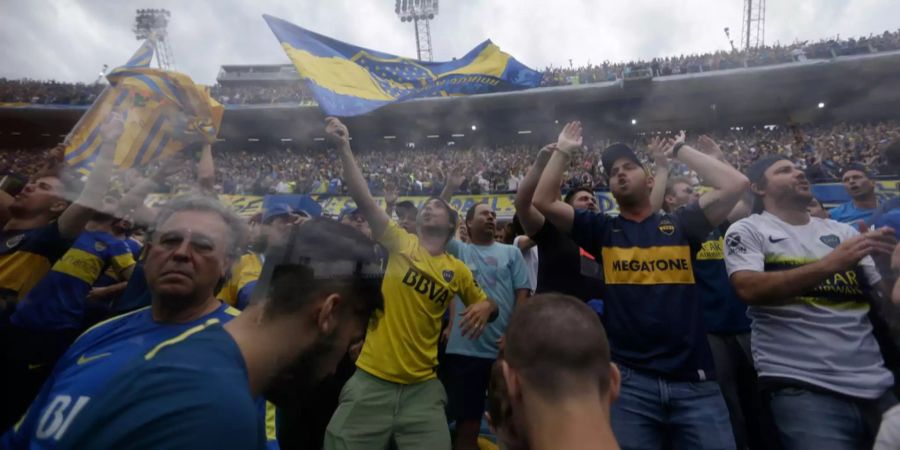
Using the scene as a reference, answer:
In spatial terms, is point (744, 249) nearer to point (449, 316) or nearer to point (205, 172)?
point (449, 316)

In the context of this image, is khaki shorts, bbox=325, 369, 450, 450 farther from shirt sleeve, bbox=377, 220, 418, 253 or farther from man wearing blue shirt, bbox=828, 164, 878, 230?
man wearing blue shirt, bbox=828, 164, 878, 230

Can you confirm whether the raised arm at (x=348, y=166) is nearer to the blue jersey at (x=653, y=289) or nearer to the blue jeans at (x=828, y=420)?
the blue jersey at (x=653, y=289)

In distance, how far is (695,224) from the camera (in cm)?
245

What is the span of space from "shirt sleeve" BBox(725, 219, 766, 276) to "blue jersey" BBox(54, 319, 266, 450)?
2132 mm

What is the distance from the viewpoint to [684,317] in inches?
87.4

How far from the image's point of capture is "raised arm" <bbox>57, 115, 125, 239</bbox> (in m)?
2.28

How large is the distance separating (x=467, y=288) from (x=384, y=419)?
3.03 ft

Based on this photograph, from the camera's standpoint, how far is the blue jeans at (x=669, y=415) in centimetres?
208

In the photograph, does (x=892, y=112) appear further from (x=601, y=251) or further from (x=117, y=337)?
(x=117, y=337)

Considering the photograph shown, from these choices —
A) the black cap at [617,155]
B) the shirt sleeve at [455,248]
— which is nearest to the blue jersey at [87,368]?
the shirt sleeve at [455,248]

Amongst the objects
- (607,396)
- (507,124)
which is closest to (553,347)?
(607,396)

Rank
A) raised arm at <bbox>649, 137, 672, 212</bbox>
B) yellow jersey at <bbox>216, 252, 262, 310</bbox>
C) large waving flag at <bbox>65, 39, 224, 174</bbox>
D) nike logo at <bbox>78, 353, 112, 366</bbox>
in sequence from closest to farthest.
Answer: nike logo at <bbox>78, 353, 112, 366</bbox> → yellow jersey at <bbox>216, 252, 262, 310</bbox> → large waving flag at <bbox>65, 39, 224, 174</bbox> → raised arm at <bbox>649, 137, 672, 212</bbox>

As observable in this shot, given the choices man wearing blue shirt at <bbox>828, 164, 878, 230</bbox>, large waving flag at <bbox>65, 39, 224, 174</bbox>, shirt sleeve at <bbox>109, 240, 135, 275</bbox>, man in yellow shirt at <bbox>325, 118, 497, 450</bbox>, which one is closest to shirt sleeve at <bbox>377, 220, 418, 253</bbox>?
man in yellow shirt at <bbox>325, 118, 497, 450</bbox>

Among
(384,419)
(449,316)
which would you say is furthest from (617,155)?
(384,419)
